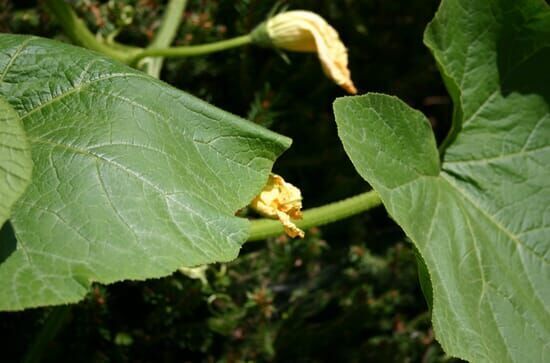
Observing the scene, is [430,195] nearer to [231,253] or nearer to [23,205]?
[231,253]

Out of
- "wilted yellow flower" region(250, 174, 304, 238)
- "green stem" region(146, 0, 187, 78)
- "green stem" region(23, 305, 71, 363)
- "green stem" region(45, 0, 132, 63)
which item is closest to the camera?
"wilted yellow flower" region(250, 174, 304, 238)

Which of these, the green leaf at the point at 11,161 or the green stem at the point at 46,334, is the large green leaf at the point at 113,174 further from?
the green stem at the point at 46,334

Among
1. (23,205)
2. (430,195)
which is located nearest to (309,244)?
(430,195)

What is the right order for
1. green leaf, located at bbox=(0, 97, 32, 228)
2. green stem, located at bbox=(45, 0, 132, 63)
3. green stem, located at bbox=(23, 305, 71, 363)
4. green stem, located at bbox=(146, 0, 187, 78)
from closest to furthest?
green leaf, located at bbox=(0, 97, 32, 228)
green stem, located at bbox=(23, 305, 71, 363)
green stem, located at bbox=(45, 0, 132, 63)
green stem, located at bbox=(146, 0, 187, 78)

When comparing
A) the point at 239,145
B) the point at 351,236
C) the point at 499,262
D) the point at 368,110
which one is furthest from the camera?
the point at 351,236

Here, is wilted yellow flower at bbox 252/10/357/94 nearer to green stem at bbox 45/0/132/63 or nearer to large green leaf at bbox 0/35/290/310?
green stem at bbox 45/0/132/63

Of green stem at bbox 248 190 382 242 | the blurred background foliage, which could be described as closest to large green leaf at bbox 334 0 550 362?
green stem at bbox 248 190 382 242

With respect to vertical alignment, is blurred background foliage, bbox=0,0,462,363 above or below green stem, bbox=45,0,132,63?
below
